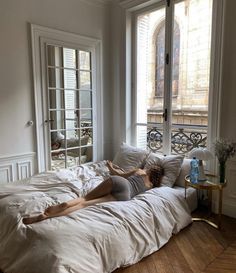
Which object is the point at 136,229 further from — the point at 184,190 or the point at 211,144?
the point at 211,144

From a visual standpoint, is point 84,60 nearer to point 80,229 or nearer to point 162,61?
point 162,61

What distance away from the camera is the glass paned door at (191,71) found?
2.96 metres

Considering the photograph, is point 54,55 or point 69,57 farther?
point 69,57

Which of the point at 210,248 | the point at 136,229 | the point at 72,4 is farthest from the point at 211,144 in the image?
the point at 72,4

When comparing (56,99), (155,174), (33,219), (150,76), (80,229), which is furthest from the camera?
(150,76)

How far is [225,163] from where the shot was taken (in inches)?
104

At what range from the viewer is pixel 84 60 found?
3.63m

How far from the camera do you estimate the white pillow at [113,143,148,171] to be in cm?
319

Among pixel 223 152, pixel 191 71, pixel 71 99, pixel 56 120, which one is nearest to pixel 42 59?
pixel 71 99

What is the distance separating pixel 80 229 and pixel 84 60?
2.63 metres

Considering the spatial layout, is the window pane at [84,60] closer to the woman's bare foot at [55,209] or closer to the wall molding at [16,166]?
the wall molding at [16,166]

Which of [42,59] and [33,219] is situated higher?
[42,59]

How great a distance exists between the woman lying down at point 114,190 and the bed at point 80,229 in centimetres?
10

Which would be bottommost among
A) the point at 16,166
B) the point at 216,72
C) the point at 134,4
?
the point at 16,166
